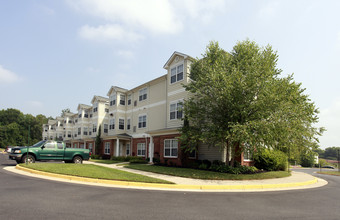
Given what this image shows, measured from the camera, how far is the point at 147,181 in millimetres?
11680

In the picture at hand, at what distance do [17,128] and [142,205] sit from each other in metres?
93.5

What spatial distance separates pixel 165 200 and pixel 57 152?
14.3 m

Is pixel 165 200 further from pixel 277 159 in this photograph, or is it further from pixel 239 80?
pixel 277 159

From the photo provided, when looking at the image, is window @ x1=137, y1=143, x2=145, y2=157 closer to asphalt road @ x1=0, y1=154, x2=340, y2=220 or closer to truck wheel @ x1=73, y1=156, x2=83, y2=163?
truck wheel @ x1=73, y1=156, x2=83, y2=163

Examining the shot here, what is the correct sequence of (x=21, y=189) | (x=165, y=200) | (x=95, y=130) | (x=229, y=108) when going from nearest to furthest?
(x=165, y=200) → (x=21, y=189) → (x=229, y=108) → (x=95, y=130)

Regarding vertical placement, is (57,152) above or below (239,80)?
below

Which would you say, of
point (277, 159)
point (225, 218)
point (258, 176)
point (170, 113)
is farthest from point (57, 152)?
point (277, 159)

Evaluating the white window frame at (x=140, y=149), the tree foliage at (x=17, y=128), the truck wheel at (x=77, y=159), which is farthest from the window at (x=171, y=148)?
the tree foliage at (x=17, y=128)

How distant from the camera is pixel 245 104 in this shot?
15172 mm

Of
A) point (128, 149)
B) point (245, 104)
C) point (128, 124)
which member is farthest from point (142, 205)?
point (128, 124)

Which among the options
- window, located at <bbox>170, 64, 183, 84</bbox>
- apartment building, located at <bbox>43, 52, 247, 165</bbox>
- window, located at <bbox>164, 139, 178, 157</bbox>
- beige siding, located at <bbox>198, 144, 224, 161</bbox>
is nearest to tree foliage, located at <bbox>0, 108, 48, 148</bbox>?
apartment building, located at <bbox>43, 52, 247, 165</bbox>

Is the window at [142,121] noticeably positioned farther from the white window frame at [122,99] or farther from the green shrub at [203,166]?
the green shrub at [203,166]

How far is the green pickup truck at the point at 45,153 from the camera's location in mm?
18145

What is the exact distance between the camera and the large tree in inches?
577
